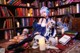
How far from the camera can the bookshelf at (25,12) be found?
3367 millimetres

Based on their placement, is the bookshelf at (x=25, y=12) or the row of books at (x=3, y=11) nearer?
the row of books at (x=3, y=11)

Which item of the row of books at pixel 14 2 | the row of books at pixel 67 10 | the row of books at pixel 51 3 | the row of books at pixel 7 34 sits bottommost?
the row of books at pixel 7 34

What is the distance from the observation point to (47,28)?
2189 mm

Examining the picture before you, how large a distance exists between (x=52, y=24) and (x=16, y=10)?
5.18ft

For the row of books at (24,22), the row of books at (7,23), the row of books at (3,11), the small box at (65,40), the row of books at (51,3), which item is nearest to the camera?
the small box at (65,40)

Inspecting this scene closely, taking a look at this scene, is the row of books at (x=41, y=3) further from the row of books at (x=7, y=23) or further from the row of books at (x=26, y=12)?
the row of books at (x=7, y=23)

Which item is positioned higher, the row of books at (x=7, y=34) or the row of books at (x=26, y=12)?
the row of books at (x=26, y=12)

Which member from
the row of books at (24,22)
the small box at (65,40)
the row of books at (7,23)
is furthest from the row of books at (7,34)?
the small box at (65,40)

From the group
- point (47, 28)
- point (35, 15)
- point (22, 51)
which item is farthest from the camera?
point (35, 15)

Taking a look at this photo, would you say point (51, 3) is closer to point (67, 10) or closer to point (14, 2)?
point (67, 10)

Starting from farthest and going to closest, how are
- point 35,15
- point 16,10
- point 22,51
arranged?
point 35,15 < point 16,10 < point 22,51

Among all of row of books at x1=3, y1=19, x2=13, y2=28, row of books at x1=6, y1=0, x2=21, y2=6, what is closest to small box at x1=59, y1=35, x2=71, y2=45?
row of books at x1=3, y1=19, x2=13, y2=28

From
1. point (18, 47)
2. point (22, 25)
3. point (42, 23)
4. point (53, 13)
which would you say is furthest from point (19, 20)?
point (18, 47)

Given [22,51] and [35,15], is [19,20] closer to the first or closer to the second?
[35,15]
